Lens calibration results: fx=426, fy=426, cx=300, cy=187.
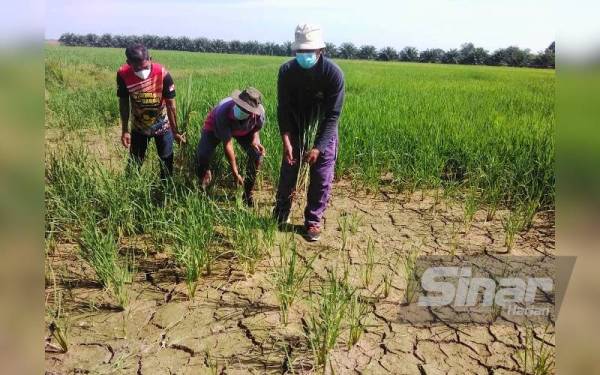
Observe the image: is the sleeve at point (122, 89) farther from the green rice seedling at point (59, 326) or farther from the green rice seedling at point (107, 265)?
the green rice seedling at point (59, 326)

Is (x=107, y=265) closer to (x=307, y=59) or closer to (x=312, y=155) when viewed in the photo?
(x=312, y=155)

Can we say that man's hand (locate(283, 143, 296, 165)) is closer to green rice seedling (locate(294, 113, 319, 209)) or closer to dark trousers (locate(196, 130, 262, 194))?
green rice seedling (locate(294, 113, 319, 209))

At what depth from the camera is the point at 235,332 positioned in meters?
2.32

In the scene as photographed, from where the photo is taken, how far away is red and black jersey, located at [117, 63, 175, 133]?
321cm

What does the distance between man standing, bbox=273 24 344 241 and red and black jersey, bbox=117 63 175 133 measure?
931 mm

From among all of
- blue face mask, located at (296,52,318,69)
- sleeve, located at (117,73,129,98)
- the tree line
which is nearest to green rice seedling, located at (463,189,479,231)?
blue face mask, located at (296,52,318,69)

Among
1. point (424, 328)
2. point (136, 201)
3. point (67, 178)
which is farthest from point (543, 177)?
point (67, 178)

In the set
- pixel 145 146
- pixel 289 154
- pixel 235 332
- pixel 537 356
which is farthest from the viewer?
pixel 145 146

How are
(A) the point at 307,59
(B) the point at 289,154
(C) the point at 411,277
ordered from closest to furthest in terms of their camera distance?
(C) the point at 411,277, (A) the point at 307,59, (B) the point at 289,154

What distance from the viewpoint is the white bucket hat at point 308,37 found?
2.75 m

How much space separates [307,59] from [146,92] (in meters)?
1.29

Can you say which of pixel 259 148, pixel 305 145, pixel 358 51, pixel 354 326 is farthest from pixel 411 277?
pixel 358 51

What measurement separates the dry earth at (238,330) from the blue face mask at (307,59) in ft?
4.34
